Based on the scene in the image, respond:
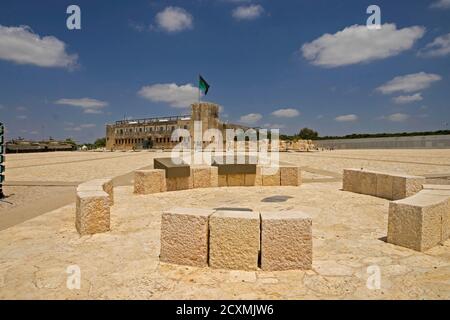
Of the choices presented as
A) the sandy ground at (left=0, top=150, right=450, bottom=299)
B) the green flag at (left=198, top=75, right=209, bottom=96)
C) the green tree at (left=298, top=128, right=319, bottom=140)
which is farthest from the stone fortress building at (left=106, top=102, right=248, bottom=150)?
the sandy ground at (left=0, top=150, right=450, bottom=299)

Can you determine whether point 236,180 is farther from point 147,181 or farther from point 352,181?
point 352,181

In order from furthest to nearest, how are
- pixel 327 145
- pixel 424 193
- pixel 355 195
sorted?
pixel 327 145
pixel 355 195
pixel 424 193

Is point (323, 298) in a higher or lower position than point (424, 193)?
lower

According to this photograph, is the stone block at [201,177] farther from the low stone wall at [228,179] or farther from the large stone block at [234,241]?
the large stone block at [234,241]

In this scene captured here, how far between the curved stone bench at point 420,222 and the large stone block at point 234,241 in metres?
2.21

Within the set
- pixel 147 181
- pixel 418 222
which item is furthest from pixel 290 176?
pixel 418 222

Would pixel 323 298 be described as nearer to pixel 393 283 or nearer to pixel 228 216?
pixel 393 283

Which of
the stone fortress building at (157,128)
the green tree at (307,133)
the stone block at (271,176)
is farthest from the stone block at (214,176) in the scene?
the green tree at (307,133)

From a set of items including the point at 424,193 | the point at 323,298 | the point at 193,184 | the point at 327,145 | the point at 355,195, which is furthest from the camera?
the point at 327,145

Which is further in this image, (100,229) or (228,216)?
(100,229)
